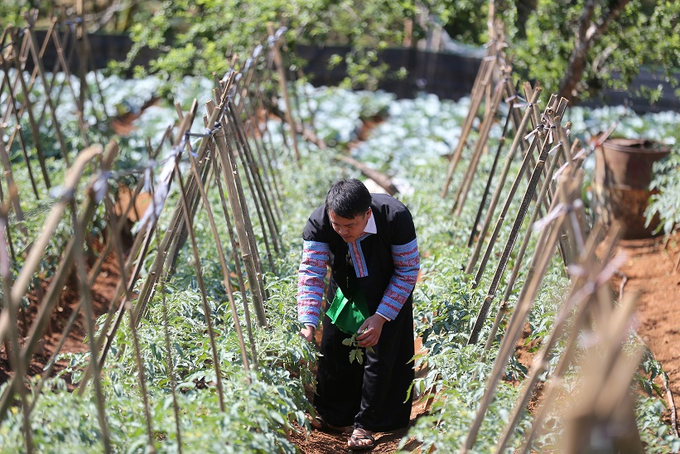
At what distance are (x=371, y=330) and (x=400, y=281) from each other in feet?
0.82

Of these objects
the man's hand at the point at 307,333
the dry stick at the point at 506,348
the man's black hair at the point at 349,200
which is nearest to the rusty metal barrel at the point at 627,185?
the man's hand at the point at 307,333

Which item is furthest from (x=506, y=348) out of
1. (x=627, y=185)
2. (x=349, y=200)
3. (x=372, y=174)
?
(x=372, y=174)

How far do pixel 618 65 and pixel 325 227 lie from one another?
4.98 meters

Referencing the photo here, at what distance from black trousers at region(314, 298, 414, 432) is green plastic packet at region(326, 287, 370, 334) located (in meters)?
0.13

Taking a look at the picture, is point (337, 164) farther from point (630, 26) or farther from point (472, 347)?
point (472, 347)

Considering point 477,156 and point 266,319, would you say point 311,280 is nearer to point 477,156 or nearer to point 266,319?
point 266,319

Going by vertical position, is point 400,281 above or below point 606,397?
below

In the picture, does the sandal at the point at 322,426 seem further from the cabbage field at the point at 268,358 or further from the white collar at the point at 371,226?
the white collar at the point at 371,226

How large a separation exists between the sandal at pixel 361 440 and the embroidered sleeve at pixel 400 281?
2.04 feet

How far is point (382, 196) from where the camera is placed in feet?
11.3

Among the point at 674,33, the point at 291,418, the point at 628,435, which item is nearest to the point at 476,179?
the point at 674,33

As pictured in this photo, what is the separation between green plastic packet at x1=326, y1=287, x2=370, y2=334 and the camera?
3.46 metres

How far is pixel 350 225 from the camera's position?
3.15 m

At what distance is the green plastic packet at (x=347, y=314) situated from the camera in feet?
11.4
